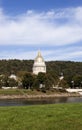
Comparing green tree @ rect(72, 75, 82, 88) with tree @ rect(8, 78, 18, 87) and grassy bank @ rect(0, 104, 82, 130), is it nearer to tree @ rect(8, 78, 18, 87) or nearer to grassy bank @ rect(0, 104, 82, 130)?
tree @ rect(8, 78, 18, 87)

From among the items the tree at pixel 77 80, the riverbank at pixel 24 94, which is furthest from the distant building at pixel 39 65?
the riverbank at pixel 24 94

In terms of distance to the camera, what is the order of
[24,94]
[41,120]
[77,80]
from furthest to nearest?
[77,80]
[24,94]
[41,120]

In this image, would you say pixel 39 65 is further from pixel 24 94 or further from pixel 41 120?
pixel 41 120

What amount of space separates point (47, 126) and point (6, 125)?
60.0 inches

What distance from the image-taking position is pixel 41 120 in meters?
14.0

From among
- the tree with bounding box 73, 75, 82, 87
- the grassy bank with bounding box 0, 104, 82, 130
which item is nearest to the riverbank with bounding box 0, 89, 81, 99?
the tree with bounding box 73, 75, 82, 87

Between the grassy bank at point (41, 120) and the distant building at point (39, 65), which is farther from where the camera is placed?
the distant building at point (39, 65)

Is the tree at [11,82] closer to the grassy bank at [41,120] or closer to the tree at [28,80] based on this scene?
the tree at [28,80]

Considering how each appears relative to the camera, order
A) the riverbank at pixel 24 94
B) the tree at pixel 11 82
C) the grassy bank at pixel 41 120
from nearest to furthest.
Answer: the grassy bank at pixel 41 120, the riverbank at pixel 24 94, the tree at pixel 11 82

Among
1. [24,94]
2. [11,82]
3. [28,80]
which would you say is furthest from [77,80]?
[24,94]

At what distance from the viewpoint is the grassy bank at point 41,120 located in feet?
42.2

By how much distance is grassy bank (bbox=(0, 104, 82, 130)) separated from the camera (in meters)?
12.9

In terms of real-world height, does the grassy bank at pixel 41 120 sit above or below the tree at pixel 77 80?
below

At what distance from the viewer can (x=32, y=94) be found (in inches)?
4306
